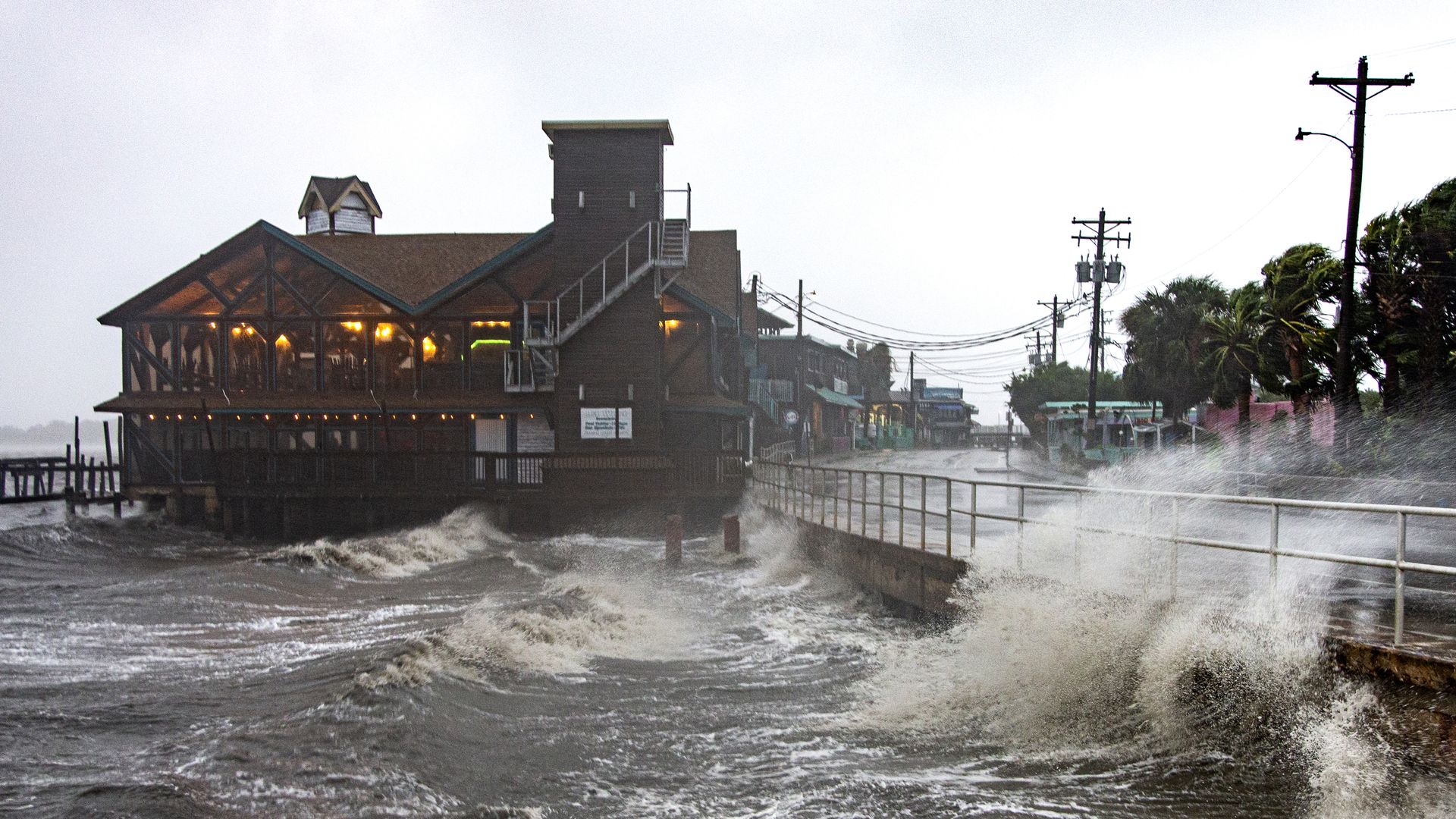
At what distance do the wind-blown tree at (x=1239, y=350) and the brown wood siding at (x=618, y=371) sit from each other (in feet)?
61.1

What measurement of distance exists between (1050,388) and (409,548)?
71964 millimetres

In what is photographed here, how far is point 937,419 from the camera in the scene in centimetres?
13250

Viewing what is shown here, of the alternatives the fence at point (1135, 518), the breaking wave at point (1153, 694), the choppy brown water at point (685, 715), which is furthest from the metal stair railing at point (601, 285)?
the breaking wave at point (1153, 694)

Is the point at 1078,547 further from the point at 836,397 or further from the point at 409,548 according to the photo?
the point at 836,397

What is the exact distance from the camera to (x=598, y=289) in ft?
112

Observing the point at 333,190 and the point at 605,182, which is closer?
the point at 605,182

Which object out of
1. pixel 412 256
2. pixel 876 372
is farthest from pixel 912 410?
pixel 412 256

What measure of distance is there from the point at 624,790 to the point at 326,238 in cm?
3702

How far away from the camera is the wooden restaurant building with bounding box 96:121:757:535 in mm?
32156

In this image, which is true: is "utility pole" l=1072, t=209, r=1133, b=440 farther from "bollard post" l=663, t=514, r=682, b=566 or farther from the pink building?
"bollard post" l=663, t=514, r=682, b=566

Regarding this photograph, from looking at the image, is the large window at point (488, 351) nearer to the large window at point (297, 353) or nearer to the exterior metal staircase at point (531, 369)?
the exterior metal staircase at point (531, 369)

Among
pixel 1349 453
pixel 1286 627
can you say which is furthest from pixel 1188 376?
pixel 1286 627

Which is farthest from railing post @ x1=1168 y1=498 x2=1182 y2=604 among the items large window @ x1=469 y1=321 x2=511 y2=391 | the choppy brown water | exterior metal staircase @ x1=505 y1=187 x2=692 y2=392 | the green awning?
the green awning

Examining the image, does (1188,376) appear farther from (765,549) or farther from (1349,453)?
(765,549)
